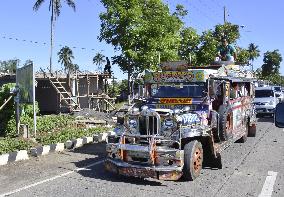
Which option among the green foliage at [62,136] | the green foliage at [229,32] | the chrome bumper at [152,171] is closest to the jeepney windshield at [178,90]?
the chrome bumper at [152,171]

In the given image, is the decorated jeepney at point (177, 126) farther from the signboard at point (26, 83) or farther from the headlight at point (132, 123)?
the signboard at point (26, 83)

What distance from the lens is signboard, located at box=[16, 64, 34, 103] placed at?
14.1 m

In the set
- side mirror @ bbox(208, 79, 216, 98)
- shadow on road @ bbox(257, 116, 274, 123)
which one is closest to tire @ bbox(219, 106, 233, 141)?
side mirror @ bbox(208, 79, 216, 98)

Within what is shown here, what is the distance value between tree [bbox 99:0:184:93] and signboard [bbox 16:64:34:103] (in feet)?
35.7

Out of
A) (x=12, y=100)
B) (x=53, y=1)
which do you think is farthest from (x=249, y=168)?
(x=53, y=1)

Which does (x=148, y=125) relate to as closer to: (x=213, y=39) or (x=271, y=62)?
(x=213, y=39)

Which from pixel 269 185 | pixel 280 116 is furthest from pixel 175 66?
pixel 280 116

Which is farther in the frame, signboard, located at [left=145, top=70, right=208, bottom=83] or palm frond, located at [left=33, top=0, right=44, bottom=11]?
palm frond, located at [left=33, top=0, right=44, bottom=11]

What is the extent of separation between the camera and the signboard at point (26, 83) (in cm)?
1412

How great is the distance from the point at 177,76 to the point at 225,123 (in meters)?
1.75

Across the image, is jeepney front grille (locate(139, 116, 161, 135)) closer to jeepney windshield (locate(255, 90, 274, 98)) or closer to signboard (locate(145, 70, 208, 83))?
signboard (locate(145, 70, 208, 83))

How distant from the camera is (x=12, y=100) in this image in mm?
16812

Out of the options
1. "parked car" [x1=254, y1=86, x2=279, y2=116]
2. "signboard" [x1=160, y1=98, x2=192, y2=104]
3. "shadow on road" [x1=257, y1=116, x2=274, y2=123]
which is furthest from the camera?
"parked car" [x1=254, y1=86, x2=279, y2=116]

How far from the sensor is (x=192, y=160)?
8.50 metres
